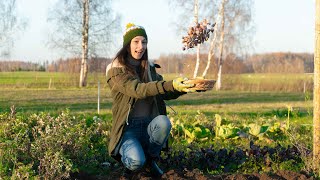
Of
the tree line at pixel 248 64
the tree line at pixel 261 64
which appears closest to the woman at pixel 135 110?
the tree line at pixel 248 64

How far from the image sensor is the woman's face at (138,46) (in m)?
4.05

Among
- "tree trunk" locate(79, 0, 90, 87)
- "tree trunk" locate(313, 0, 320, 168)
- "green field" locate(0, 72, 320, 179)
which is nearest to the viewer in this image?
"green field" locate(0, 72, 320, 179)

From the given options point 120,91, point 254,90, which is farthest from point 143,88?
point 254,90

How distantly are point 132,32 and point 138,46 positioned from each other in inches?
5.2

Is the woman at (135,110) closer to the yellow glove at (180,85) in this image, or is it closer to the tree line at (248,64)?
the yellow glove at (180,85)

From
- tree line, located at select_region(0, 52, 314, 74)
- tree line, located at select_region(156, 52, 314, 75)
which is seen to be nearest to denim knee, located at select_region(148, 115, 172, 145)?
tree line, located at select_region(0, 52, 314, 74)

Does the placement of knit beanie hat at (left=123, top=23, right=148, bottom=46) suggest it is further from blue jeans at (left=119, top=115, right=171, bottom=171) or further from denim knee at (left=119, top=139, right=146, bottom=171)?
denim knee at (left=119, top=139, right=146, bottom=171)

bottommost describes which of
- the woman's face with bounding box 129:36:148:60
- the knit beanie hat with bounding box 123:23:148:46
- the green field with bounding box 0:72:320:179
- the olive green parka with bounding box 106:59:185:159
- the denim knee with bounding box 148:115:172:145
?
the green field with bounding box 0:72:320:179

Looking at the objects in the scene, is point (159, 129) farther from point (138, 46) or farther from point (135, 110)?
point (138, 46)

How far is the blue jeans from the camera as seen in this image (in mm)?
4004

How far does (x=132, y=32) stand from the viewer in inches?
160

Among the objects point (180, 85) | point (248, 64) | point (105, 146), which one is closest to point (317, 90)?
point (180, 85)

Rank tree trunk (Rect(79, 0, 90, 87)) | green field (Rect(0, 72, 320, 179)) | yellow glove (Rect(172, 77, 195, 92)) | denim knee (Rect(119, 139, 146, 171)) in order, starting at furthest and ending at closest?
tree trunk (Rect(79, 0, 90, 87)) < denim knee (Rect(119, 139, 146, 171)) < green field (Rect(0, 72, 320, 179)) < yellow glove (Rect(172, 77, 195, 92))

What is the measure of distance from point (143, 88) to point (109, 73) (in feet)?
1.70
